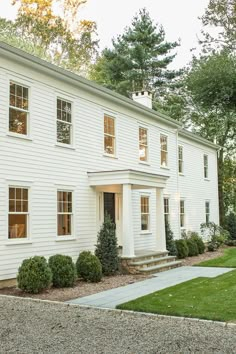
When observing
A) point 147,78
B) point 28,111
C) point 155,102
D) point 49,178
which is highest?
point 147,78

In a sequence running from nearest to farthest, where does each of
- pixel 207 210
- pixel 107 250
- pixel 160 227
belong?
pixel 107 250 → pixel 160 227 → pixel 207 210

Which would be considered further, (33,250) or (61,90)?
(61,90)

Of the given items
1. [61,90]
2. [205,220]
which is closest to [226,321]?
[61,90]

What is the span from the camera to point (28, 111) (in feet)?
37.0

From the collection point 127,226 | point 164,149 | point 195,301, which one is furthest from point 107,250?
point 164,149

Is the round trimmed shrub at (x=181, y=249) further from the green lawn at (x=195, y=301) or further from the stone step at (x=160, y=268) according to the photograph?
the green lawn at (x=195, y=301)

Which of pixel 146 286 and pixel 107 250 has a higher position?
pixel 107 250

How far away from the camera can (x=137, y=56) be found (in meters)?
31.7

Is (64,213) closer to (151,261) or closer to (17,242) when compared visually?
(17,242)

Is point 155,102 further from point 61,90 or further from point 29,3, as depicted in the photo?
point 61,90

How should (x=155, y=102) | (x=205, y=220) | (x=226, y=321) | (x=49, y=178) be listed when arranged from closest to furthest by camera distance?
(x=226, y=321), (x=49, y=178), (x=205, y=220), (x=155, y=102)

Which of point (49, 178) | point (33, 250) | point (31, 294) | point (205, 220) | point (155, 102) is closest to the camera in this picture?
point (31, 294)

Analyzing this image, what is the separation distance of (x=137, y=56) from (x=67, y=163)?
2128 centimetres

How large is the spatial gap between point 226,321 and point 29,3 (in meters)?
29.3
